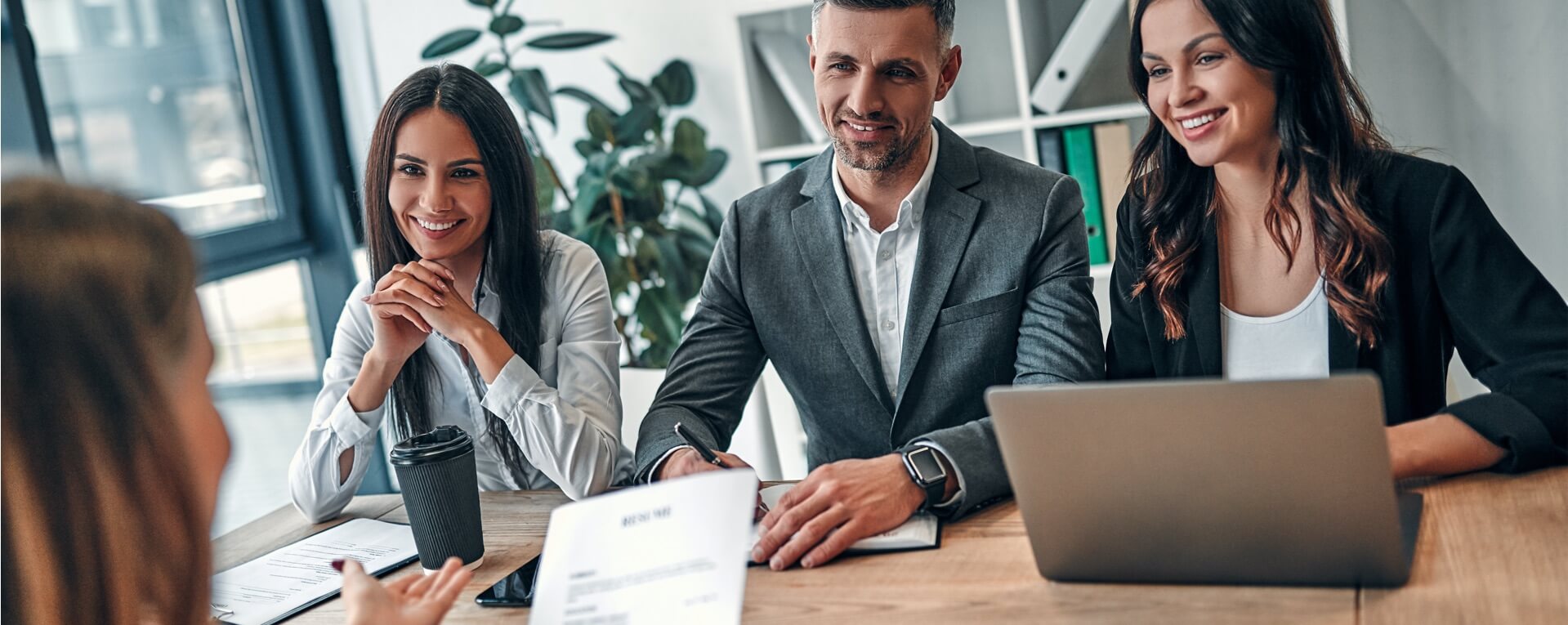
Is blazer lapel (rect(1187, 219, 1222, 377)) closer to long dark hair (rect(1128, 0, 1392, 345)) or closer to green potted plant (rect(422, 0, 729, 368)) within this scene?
long dark hair (rect(1128, 0, 1392, 345))

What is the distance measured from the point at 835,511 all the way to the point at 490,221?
2.96ft

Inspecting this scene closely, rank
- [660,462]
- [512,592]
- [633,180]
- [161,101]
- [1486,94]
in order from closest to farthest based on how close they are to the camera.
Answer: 1. [512,592]
2. [660,462]
3. [1486,94]
4. [633,180]
5. [161,101]

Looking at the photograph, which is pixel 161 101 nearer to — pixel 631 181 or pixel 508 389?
pixel 631 181

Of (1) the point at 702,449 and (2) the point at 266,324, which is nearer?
(1) the point at 702,449

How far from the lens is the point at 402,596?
3.44 feet

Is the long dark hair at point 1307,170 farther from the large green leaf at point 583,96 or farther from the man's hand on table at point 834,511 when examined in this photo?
the large green leaf at point 583,96

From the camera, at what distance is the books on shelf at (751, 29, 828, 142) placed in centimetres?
299

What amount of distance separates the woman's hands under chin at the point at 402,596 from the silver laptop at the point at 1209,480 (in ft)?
1.69

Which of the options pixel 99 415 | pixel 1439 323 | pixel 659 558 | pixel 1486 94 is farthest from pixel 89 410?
pixel 1486 94

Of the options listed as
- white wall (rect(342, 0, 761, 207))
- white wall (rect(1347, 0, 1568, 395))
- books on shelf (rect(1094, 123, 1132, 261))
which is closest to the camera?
white wall (rect(1347, 0, 1568, 395))

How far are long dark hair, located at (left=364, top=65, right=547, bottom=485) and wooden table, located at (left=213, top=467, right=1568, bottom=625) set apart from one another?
498mm

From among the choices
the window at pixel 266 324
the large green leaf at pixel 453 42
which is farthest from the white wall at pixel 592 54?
the window at pixel 266 324

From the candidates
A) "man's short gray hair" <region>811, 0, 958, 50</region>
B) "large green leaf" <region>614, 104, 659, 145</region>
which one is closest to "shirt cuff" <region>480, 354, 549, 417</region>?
"man's short gray hair" <region>811, 0, 958, 50</region>

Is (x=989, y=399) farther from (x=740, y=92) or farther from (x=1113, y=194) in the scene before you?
(x=740, y=92)
